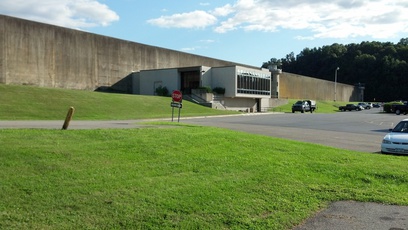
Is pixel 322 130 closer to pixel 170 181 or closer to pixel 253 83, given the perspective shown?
pixel 170 181

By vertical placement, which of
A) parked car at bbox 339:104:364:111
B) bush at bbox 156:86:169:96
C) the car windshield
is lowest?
the car windshield

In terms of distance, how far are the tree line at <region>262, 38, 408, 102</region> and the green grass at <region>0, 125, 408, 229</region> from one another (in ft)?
398

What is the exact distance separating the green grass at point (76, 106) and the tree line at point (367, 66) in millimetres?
91500

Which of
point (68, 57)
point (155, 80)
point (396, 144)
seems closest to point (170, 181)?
point (396, 144)

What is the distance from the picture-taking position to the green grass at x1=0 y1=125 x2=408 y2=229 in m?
5.30

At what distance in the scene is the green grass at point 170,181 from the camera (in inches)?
209

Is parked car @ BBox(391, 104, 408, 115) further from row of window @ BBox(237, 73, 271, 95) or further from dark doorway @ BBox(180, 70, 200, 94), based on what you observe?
dark doorway @ BBox(180, 70, 200, 94)

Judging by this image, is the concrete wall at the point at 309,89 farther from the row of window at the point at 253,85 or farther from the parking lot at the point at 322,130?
the parking lot at the point at 322,130

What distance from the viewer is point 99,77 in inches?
2073

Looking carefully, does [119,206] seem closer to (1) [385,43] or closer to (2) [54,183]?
(2) [54,183]

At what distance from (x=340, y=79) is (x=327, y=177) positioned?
464 feet

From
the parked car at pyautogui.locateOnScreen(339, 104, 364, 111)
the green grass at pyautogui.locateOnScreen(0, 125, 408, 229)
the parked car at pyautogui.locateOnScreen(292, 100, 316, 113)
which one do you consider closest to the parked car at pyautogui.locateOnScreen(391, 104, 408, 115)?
the parked car at pyautogui.locateOnScreen(292, 100, 316, 113)

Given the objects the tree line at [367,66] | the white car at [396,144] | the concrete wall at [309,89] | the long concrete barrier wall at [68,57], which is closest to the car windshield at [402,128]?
the white car at [396,144]

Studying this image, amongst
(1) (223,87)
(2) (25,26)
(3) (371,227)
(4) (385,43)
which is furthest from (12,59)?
(4) (385,43)
